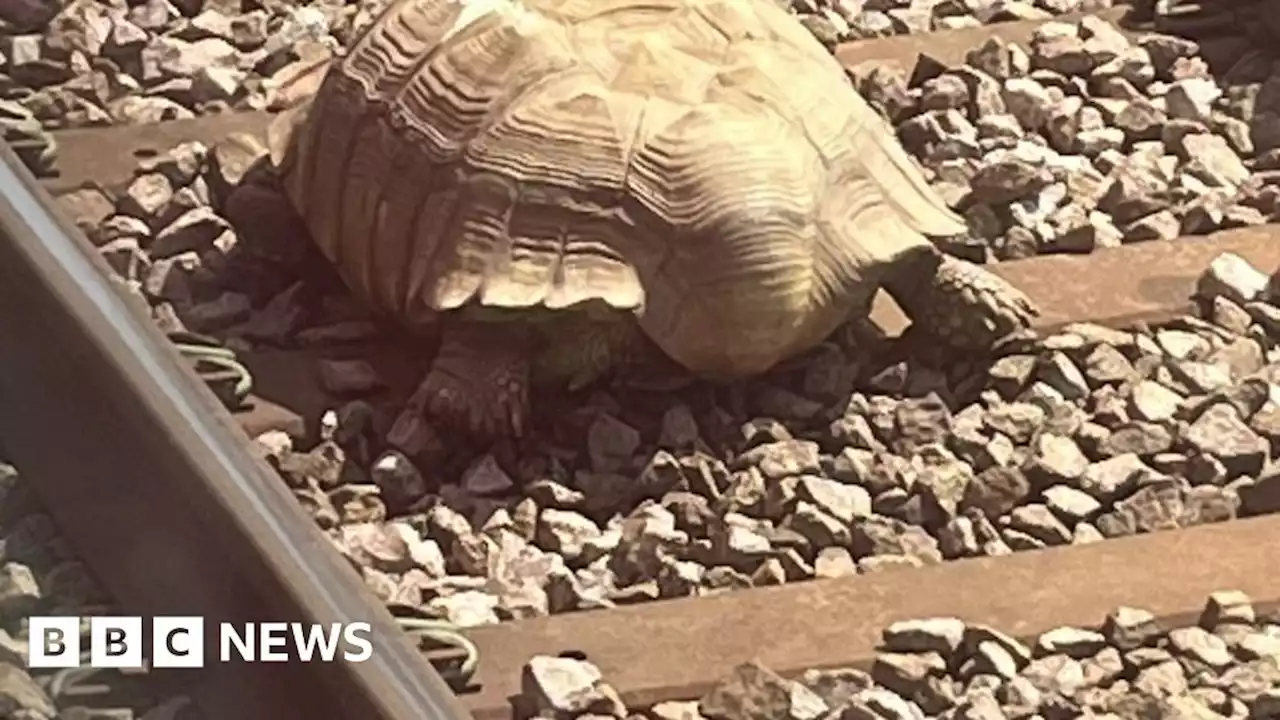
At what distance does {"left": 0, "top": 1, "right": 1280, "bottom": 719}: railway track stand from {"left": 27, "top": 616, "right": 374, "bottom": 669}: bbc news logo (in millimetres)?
13

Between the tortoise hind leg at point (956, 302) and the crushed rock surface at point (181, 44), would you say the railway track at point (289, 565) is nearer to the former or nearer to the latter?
the tortoise hind leg at point (956, 302)

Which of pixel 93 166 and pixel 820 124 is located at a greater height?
pixel 820 124

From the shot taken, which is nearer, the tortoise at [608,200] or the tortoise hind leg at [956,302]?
the tortoise at [608,200]

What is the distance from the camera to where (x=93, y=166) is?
136 inches

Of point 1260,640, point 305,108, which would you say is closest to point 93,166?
point 305,108

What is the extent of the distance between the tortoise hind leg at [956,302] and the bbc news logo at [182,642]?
1.09 metres

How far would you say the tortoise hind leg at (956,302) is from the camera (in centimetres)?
304

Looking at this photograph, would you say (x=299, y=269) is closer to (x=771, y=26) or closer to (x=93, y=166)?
(x=93, y=166)

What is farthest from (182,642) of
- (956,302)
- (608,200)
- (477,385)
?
(956,302)

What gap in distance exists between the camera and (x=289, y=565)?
2.18 m

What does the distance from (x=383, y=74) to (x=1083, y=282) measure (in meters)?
0.88

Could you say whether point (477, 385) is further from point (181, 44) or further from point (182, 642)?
point (181, 44)

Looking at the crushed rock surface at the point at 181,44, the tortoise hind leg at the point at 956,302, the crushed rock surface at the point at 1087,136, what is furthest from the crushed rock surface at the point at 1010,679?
the crushed rock surface at the point at 181,44

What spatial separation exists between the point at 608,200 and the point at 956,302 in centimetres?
44
